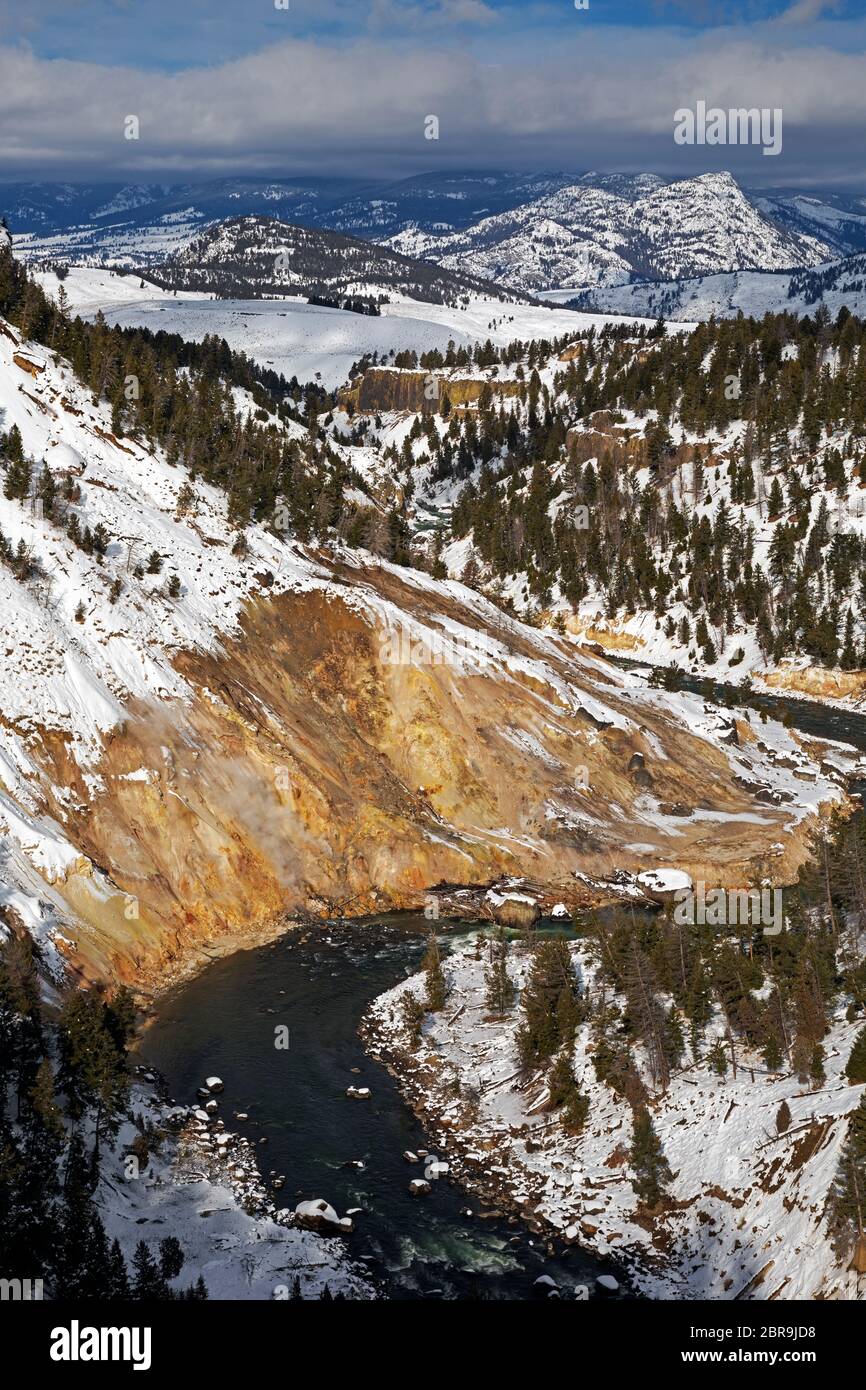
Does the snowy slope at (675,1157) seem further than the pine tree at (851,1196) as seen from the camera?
Yes

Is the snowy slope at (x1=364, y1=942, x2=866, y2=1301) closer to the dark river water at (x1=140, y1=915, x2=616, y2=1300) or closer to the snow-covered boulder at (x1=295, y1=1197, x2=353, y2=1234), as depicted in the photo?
the dark river water at (x1=140, y1=915, x2=616, y2=1300)

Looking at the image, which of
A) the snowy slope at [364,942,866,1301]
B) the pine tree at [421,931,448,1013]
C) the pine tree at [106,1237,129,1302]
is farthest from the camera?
→ the pine tree at [421,931,448,1013]

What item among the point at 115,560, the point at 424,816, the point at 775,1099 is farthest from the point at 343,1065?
the point at 115,560

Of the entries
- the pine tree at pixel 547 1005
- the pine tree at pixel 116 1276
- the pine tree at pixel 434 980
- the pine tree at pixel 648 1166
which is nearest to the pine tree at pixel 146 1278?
the pine tree at pixel 116 1276

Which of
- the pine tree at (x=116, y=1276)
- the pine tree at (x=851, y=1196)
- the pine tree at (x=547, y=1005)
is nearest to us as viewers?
the pine tree at (x=851, y=1196)

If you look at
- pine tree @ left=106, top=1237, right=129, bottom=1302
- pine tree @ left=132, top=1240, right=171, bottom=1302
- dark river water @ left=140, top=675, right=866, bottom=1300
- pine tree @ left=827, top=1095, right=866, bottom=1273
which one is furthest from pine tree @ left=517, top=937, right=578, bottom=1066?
pine tree @ left=106, top=1237, right=129, bottom=1302

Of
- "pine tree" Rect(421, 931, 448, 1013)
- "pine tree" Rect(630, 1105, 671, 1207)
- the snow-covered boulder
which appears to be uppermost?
"pine tree" Rect(421, 931, 448, 1013)

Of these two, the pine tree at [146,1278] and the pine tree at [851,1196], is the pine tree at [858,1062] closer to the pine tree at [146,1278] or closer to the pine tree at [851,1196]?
the pine tree at [851,1196]

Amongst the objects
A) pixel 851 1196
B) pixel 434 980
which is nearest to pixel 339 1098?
pixel 434 980

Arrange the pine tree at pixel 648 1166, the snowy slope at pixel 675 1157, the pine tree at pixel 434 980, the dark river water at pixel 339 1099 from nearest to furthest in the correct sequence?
1. the snowy slope at pixel 675 1157
2. the dark river water at pixel 339 1099
3. the pine tree at pixel 648 1166
4. the pine tree at pixel 434 980
